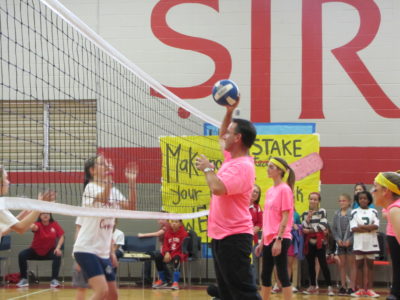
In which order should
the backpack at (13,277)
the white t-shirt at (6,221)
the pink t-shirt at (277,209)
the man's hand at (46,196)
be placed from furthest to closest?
the backpack at (13,277) → the pink t-shirt at (277,209) → the white t-shirt at (6,221) → the man's hand at (46,196)

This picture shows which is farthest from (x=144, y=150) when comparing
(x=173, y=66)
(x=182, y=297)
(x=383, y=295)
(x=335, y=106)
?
(x=383, y=295)

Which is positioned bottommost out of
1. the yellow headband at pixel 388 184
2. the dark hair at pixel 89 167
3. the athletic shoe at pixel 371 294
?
the athletic shoe at pixel 371 294

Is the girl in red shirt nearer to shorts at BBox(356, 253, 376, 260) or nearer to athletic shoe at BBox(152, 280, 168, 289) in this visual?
athletic shoe at BBox(152, 280, 168, 289)

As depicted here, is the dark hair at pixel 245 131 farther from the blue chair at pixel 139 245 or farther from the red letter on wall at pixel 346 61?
the red letter on wall at pixel 346 61

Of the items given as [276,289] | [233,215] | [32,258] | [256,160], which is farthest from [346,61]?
[233,215]

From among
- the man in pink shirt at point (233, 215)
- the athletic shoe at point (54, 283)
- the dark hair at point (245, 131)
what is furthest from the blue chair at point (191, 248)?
the dark hair at point (245, 131)

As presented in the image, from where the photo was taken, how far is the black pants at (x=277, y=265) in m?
6.86

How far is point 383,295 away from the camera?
10.8m

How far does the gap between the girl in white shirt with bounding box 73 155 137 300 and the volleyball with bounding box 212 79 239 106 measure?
1310 millimetres

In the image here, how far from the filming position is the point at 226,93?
6195 mm

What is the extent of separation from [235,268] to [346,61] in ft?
27.6

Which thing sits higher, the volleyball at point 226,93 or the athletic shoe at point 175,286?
the volleyball at point 226,93

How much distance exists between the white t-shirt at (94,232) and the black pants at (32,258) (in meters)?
6.27

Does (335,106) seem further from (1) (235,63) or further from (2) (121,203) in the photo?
(2) (121,203)
